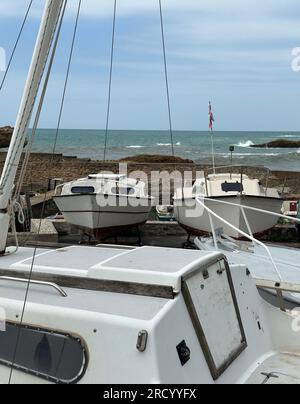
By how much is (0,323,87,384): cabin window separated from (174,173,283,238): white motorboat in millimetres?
10970

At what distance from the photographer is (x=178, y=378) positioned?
10.4 ft

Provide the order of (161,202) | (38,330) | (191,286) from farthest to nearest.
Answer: (161,202) < (191,286) < (38,330)

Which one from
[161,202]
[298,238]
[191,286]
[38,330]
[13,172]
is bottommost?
[38,330]

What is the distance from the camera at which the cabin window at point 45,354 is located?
10.5 ft

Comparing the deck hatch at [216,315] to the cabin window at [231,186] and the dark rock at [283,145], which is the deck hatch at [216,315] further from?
the dark rock at [283,145]

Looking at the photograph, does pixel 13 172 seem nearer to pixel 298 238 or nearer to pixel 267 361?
pixel 267 361

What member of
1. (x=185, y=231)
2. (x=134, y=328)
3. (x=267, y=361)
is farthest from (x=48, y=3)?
(x=185, y=231)

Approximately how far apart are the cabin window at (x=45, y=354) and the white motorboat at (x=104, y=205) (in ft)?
37.6

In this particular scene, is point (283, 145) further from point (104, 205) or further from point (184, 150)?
point (104, 205)

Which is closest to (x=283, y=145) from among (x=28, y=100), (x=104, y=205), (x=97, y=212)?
(x=104, y=205)

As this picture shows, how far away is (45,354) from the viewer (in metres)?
3.29

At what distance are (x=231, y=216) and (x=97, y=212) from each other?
4.17 m

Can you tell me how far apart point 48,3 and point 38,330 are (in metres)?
3.04

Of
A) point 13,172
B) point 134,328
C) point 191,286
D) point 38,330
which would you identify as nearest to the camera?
point 134,328
